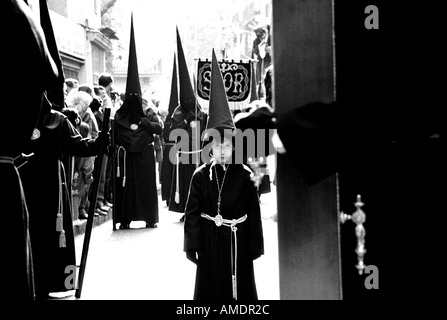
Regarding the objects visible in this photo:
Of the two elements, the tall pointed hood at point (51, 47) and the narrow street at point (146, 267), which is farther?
the narrow street at point (146, 267)

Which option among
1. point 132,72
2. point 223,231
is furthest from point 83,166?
point 223,231

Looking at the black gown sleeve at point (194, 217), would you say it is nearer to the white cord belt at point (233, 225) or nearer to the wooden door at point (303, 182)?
the white cord belt at point (233, 225)

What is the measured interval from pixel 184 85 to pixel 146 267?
4815 millimetres

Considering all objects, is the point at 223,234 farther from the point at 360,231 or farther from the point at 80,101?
the point at 80,101

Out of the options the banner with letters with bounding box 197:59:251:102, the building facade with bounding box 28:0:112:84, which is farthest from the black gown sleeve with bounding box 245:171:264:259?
the building facade with bounding box 28:0:112:84

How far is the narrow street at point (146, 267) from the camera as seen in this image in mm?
6961

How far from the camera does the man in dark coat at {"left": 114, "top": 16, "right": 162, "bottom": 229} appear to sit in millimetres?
11992

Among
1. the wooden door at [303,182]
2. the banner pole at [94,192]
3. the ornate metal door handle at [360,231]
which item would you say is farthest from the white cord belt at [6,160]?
the banner pole at [94,192]

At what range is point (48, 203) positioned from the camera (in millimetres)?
6441

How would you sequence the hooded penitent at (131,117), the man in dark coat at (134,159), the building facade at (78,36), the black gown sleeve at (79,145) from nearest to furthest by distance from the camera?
the black gown sleeve at (79,145), the hooded penitent at (131,117), the man in dark coat at (134,159), the building facade at (78,36)

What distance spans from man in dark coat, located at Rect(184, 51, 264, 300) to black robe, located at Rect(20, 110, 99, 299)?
1.23 metres
